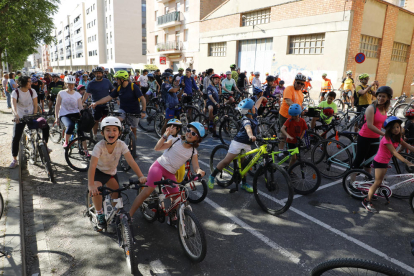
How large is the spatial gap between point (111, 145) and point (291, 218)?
2914 millimetres

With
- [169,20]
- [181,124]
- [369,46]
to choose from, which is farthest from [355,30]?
[169,20]

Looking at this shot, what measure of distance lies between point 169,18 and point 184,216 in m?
34.4

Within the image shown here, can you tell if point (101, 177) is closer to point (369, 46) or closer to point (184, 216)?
point (184, 216)

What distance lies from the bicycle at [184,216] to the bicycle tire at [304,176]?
7.81 feet

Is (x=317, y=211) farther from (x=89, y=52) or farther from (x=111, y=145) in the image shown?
(x=89, y=52)

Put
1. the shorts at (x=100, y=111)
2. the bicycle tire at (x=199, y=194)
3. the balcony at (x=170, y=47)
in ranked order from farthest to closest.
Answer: the balcony at (x=170, y=47), the shorts at (x=100, y=111), the bicycle tire at (x=199, y=194)

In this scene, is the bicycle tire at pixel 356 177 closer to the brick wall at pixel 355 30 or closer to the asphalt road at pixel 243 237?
the asphalt road at pixel 243 237

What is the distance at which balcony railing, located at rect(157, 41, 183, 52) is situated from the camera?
109 ft

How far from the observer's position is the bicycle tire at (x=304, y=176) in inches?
192

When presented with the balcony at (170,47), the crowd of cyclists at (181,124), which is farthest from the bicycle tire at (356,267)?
the balcony at (170,47)

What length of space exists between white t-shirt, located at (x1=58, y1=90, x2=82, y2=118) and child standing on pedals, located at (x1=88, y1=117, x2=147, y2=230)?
3368 mm

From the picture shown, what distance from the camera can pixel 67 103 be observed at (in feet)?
20.3

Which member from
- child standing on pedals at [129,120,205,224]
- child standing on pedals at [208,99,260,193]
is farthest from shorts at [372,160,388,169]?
child standing on pedals at [129,120,205,224]

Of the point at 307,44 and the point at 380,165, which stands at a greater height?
the point at 307,44
